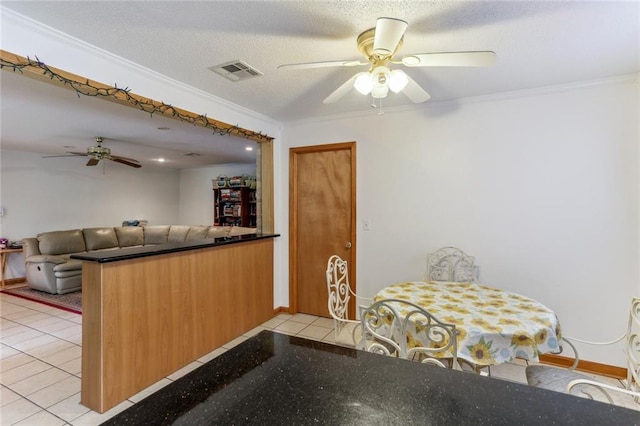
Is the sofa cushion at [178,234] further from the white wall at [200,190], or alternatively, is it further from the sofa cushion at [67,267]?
the sofa cushion at [67,267]

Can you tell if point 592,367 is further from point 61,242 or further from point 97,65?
point 61,242

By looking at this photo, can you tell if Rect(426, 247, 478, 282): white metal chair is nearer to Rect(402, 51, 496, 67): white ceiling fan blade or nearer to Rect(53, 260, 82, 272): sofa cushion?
Rect(402, 51, 496, 67): white ceiling fan blade

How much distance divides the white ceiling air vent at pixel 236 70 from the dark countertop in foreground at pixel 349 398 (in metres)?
2.03

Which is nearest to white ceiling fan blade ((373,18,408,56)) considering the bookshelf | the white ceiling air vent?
the white ceiling air vent

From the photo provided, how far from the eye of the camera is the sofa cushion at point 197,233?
5.99m

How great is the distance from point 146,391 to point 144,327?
456mm

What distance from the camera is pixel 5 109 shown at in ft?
10.3

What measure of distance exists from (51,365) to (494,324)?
3413 millimetres

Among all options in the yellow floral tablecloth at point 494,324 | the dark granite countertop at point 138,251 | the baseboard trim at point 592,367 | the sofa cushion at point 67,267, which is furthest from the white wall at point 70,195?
the baseboard trim at point 592,367

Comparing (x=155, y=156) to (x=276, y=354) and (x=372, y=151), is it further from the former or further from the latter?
(x=276, y=354)

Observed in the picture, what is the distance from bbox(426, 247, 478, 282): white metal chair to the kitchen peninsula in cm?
187

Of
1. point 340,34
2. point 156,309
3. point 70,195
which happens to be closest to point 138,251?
point 156,309

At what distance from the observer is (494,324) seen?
1.62 m

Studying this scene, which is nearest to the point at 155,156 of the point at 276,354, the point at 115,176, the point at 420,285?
the point at 115,176
